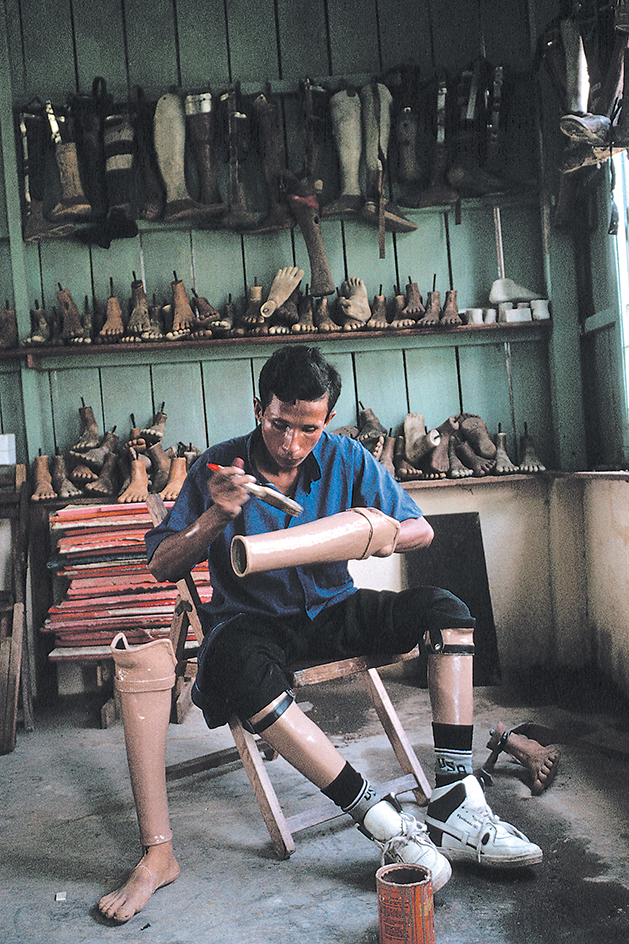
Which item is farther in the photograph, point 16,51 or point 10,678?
point 16,51

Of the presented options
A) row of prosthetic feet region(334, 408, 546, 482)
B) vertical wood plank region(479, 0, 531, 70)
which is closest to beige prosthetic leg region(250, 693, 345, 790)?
row of prosthetic feet region(334, 408, 546, 482)

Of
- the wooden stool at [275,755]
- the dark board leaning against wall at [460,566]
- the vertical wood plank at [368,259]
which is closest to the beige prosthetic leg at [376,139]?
the vertical wood plank at [368,259]

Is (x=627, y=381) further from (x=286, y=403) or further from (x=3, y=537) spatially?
(x=3, y=537)

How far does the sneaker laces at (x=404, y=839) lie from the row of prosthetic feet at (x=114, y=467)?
2180mm

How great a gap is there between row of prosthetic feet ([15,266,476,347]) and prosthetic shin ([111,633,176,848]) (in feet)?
7.27

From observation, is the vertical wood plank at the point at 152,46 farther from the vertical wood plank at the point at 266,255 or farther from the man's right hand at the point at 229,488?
the man's right hand at the point at 229,488

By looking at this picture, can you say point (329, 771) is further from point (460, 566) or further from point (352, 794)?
point (460, 566)

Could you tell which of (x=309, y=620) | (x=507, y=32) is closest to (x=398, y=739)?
(x=309, y=620)

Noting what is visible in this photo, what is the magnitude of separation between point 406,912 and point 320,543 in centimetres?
85

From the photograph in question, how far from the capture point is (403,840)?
1.86m

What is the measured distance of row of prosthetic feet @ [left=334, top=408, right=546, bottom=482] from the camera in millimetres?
3887

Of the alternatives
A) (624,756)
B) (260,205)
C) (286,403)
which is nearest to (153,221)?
(260,205)

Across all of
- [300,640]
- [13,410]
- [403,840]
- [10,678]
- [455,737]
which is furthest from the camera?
[13,410]

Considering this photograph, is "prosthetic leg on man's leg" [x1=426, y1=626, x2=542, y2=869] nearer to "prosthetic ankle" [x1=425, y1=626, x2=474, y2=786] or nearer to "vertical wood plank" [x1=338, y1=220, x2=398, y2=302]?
"prosthetic ankle" [x1=425, y1=626, x2=474, y2=786]
